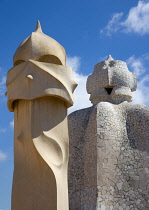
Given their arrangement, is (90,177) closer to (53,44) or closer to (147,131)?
(147,131)

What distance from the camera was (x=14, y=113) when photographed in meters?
6.14

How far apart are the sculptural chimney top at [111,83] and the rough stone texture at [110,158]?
1.80 feet

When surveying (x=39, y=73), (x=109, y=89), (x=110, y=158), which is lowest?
(x=110, y=158)

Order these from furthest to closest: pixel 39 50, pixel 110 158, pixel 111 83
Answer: pixel 111 83 → pixel 110 158 → pixel 39 50

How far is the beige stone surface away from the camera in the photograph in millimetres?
5527

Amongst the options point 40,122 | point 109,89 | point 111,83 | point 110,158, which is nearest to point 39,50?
point 40,122

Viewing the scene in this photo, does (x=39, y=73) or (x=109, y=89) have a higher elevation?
(x=109, y=89)

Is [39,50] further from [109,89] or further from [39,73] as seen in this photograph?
[109,89]

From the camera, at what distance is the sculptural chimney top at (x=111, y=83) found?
463 inches

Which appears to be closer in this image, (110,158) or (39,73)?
(39,73)

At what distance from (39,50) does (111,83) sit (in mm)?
6040

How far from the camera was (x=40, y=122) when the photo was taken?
18.8 ft

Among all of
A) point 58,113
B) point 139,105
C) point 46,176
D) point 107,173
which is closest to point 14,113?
point 58,113

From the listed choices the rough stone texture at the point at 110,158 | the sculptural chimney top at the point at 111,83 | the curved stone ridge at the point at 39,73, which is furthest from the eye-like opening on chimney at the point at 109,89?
the curved stone ridge at the point at 39,73
